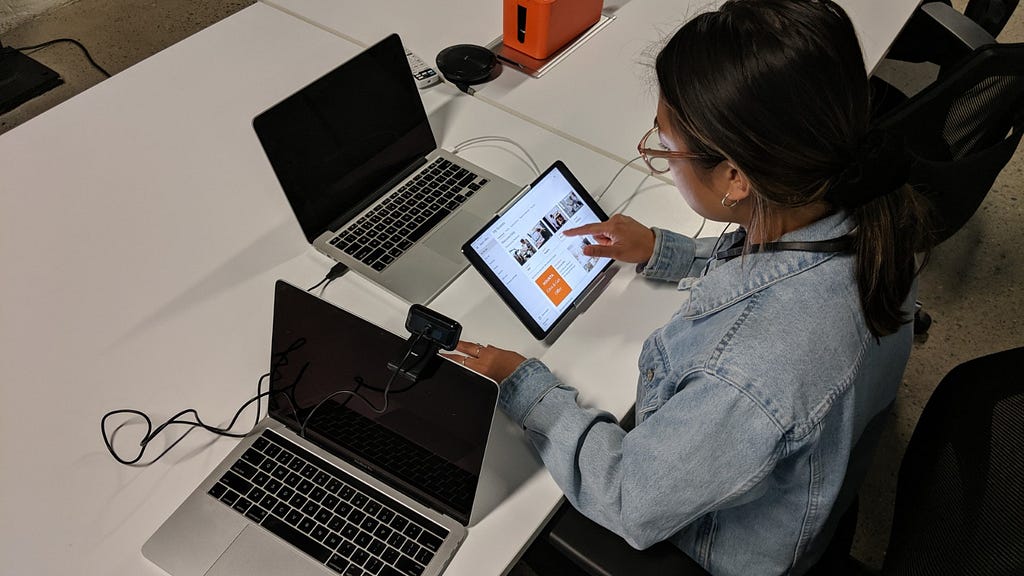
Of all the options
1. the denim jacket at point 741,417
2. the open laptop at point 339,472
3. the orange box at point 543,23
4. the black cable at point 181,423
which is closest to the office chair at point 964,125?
the denim jacket at point 741,417

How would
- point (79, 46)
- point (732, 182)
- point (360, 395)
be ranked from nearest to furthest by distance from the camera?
point (732, 182) → point (360, 395) → point (79, 46)

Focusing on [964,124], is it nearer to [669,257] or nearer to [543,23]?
[669,257]

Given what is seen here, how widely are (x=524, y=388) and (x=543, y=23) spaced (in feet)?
2.87

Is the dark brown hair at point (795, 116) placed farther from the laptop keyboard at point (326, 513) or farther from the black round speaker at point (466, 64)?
the black round speaker at point (466, 64)

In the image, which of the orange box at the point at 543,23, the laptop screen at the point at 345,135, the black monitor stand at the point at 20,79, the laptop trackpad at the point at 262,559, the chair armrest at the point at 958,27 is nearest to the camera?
the laptop trackpad at the point at 262,559

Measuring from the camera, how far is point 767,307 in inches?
30.6

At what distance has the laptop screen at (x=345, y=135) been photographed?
1.08 meters

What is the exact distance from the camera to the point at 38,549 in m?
0.86

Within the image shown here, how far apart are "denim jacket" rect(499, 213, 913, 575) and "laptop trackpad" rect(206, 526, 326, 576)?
33 cm

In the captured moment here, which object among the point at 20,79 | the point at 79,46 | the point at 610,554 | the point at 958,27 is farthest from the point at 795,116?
the point at 79,46

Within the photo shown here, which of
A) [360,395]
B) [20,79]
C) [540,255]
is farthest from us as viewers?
[20,79]

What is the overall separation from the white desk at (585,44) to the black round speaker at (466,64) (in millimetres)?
32

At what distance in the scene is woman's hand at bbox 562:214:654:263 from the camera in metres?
1.14

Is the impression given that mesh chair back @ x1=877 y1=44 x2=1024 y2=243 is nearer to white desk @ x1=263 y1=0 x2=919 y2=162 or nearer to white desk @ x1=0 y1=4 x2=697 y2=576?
white desk @ x1=263 y1=0 x2=919 y2=162
